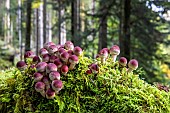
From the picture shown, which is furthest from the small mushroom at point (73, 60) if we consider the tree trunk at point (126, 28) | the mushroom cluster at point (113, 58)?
the tree trunk at point (126, 28)

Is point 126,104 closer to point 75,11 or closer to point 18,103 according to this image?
point 18,103

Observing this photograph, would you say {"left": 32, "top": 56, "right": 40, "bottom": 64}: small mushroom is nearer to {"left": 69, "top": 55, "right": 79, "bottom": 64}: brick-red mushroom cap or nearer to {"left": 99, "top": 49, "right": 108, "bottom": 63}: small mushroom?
{"left": 69, "top": 55, "right": 79, "bottom": 64}: brick-red mushroom cap

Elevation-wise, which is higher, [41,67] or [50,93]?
[41,67]

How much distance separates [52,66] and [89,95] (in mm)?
281

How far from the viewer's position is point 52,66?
141 centimetres

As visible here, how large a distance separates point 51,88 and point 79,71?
240mm

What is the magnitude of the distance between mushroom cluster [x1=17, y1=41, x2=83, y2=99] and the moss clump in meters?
0.06

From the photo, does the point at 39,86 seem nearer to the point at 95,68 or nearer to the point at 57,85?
the point at 57,85

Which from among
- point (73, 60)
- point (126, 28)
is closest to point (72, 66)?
point (73, 60)

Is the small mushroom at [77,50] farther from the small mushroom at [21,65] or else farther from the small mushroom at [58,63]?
the small mushroom at [21,65]

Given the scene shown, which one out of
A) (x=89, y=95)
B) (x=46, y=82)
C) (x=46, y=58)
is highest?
(x=46, y=58)

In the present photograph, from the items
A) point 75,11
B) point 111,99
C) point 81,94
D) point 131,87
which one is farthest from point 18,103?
point 75,11

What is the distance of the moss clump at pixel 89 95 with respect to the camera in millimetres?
1458

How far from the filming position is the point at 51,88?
1.42 m
